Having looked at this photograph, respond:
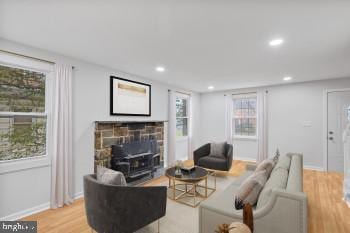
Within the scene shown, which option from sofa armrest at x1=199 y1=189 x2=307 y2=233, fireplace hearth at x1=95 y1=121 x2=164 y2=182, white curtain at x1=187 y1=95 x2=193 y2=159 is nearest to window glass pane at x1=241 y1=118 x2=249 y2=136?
white curtain at x1=187 y1=95 x2=193 y2=159

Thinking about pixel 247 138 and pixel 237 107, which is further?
pixel 237 107

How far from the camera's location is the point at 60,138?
280 centimetres

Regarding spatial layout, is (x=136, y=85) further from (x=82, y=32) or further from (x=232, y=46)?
(x=232, y=46)

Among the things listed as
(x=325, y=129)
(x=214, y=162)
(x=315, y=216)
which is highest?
(x=325, y=129)

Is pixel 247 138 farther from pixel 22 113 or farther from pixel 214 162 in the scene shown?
pixel 22 113

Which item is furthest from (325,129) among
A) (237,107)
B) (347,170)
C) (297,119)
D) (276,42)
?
(276,42)

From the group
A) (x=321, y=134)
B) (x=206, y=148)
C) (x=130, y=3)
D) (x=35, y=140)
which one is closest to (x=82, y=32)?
(x=130, y=3)

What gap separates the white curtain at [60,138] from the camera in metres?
2.77

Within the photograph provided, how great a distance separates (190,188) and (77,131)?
2.37 metres

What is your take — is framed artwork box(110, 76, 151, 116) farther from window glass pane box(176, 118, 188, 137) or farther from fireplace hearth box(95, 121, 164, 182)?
window glass pane box(176, 118, 188, 137)

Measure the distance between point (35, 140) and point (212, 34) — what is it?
9.87ft

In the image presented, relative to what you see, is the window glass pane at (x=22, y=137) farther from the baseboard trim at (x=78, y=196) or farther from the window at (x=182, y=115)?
the window at (x=182, y=115)

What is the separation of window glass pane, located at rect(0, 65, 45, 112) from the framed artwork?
1.20 meters

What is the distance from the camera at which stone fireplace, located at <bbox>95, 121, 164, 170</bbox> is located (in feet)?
11.0
